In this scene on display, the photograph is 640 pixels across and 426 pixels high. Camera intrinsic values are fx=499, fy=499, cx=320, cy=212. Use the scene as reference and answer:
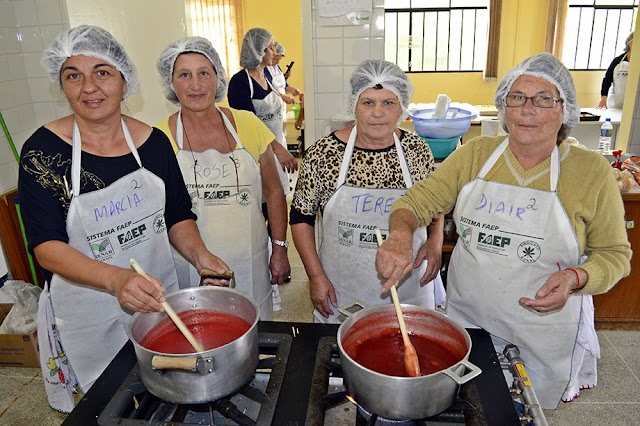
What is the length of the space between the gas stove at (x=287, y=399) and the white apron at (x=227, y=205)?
821 millimetres

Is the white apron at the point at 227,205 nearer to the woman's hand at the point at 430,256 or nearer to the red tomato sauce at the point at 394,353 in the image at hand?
the woman's hand at the point at 430,256

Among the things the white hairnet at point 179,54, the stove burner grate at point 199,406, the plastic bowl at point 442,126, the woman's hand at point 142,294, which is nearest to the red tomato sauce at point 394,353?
the stove burner grate at point 199,406

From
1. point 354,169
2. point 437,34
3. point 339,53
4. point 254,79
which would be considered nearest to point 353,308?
point 354,169

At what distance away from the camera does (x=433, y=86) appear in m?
Result: 7.68

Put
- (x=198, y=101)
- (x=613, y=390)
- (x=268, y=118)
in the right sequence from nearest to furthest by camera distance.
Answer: (x=198, y=101), (x=613, y=390), (x=268, y=118)

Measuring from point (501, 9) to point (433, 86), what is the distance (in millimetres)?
1390

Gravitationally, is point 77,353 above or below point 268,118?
below

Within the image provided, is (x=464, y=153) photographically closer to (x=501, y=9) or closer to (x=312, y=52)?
(x=312, y=52)

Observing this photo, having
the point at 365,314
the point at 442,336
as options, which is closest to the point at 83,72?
the point at 365,314

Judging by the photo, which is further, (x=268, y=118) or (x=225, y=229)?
(x=268, y=118)

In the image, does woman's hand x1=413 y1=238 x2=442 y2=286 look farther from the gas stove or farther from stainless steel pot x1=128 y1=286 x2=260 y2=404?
stainless steel pot x1=128 y1=286 x2=260 y2=404

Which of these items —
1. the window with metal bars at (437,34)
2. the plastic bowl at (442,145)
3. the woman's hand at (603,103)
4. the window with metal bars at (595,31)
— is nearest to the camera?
the plastic bowl at (442,145)

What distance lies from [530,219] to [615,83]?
475 cm

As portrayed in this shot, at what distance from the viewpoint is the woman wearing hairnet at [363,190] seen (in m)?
1.71
